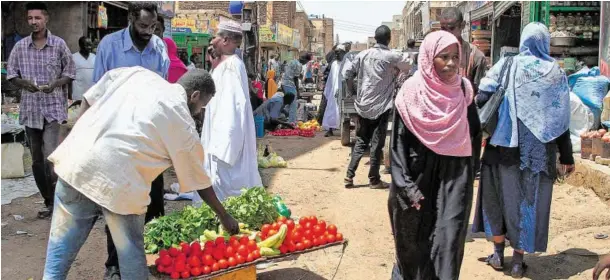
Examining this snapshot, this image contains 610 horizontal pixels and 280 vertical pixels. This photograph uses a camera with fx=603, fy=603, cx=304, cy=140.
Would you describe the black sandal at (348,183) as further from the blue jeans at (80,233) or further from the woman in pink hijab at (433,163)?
the blue jeans at (80,233)

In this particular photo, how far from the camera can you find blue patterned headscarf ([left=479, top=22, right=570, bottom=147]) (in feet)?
14.6

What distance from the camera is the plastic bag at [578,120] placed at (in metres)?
8.70

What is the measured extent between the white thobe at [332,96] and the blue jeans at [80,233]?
29.7 ft

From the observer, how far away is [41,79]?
5832mm

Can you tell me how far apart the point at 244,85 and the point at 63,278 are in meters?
2.83

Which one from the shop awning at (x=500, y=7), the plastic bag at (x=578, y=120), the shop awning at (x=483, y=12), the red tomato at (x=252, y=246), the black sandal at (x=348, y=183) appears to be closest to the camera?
the red tomato at (x=252, y=246)

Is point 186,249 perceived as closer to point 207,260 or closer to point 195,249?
point 195,249

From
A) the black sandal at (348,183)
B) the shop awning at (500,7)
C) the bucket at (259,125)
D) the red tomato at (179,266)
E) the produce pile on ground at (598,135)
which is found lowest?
the black sandal at (348,183)

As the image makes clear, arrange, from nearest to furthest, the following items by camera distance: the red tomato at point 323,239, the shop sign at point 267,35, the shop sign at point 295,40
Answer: the red tomato at point 323,239, the shop sign at point 267,35, the shop sign at point 295,40

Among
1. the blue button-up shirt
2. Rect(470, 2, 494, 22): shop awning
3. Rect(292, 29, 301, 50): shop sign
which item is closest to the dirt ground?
the blue button-up shirt

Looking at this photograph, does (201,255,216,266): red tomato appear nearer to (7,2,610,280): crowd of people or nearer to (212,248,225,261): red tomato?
(212,248,225,261): red tomato

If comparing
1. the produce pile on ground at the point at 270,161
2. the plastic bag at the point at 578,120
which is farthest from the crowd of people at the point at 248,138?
the plastic bag at the point at 578,120

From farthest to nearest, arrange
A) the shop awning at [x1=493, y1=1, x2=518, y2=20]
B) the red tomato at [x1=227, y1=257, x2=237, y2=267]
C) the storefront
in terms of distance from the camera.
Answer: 1. the shop awning at [x1=493, y1=1, x2=518, y2=20]
2. the storefront
3. the red tomato at [x1=227, y1=257, x2=237, y2=267]

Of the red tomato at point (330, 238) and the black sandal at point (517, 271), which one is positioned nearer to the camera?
the red tomato at point (330, 238)
